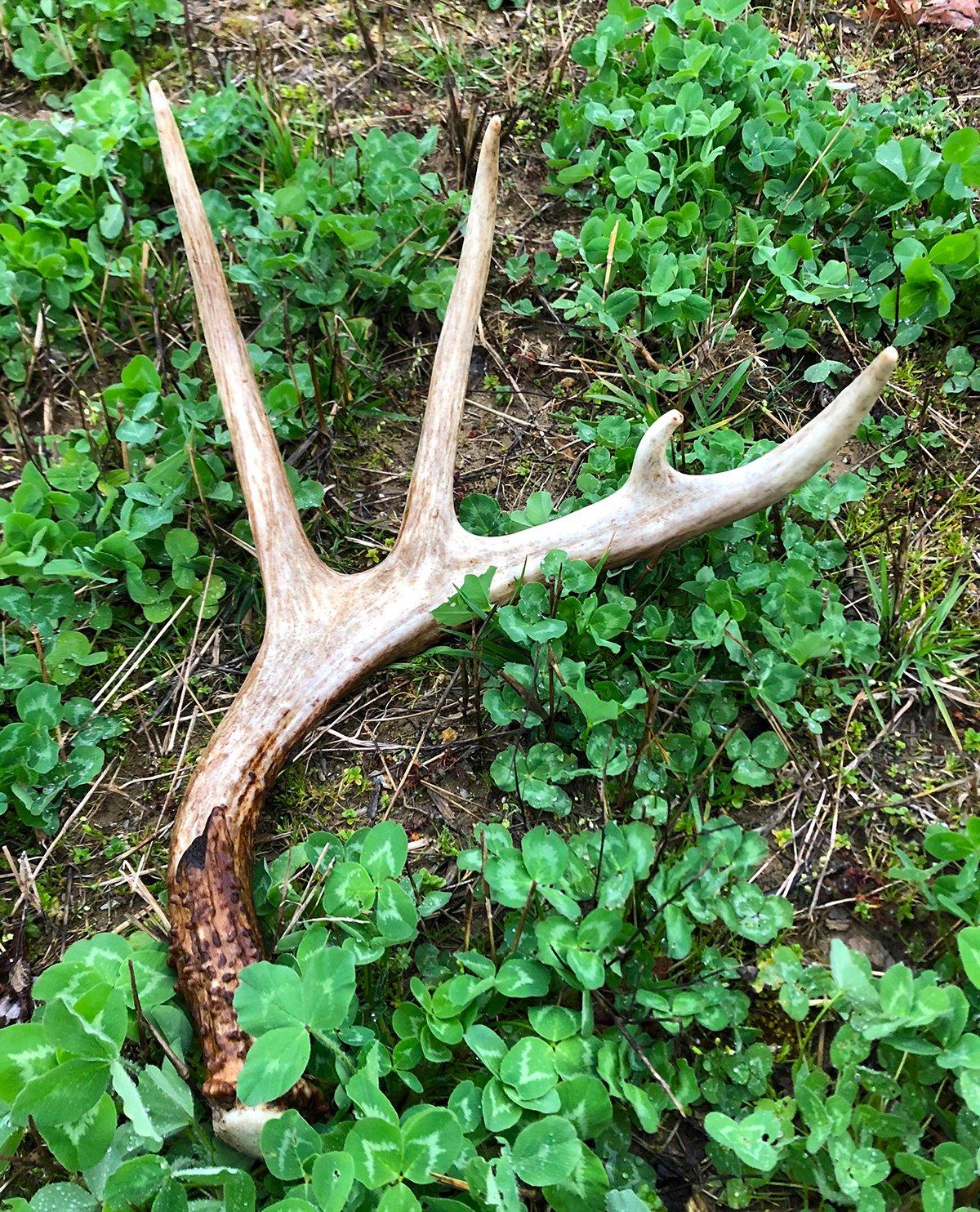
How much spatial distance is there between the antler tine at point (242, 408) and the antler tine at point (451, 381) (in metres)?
0.30

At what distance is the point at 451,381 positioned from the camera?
2322mm

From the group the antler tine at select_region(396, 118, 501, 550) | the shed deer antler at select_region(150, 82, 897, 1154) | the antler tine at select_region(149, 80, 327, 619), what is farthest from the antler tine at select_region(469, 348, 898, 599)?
the antler tine at select_region(149, 80, 327, 619)

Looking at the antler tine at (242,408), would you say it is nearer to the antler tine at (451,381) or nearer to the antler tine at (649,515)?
the antler tine at (451,381)

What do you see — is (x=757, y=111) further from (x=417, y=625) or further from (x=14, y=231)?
(x=14, y=231)

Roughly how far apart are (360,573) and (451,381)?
577mm

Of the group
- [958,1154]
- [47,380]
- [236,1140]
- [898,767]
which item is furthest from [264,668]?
[958,1154]

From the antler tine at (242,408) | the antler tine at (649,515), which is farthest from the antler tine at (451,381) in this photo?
the antler tine at (242,408)

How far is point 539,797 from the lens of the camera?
204 cm

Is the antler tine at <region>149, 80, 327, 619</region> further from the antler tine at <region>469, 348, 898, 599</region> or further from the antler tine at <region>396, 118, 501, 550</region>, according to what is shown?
the antler tine at <region>469, 348, 898, 599</region>

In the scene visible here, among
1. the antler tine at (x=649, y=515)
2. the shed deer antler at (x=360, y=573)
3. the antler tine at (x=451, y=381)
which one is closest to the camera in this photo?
the shed deer antler at (x=360, y=573)

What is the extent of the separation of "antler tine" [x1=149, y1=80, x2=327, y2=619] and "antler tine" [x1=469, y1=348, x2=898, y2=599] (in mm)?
480

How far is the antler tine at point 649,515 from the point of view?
6.97 ft

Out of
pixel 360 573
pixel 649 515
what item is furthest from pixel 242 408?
pixel 649 515

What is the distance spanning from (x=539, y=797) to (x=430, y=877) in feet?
1.02
